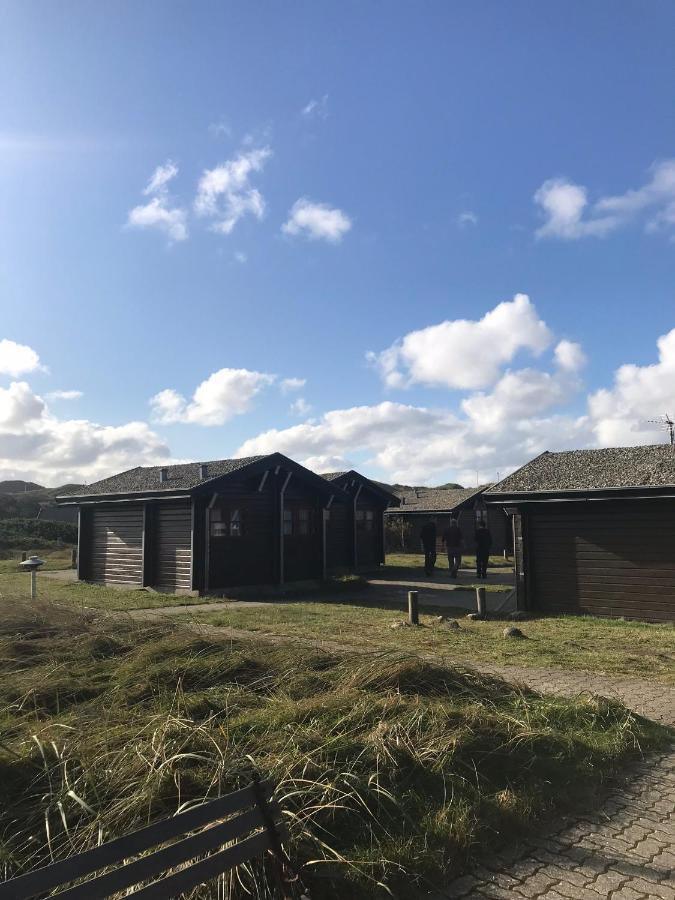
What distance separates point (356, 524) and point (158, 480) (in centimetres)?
829

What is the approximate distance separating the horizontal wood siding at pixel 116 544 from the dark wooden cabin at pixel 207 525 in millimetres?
31

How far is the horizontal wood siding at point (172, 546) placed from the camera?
18688 millimetres

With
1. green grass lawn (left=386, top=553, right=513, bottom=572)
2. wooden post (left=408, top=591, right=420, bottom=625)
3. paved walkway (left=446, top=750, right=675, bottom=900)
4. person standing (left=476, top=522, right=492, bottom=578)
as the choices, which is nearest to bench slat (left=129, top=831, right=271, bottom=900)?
paved walkway (left=446, top=750, right=675, bottom=900)

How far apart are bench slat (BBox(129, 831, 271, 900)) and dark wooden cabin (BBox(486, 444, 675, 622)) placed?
11435mm

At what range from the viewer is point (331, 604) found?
16.4m

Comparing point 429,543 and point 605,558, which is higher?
point 429,543

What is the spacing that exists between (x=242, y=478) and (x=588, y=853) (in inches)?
630

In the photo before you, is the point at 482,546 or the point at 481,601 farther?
the point at 482,546

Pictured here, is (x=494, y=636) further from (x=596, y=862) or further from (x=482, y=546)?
(x=482, y=546)

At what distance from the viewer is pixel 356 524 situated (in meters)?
26.4

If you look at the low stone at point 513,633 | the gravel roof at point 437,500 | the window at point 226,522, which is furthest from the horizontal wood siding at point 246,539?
the gravel roof at point 437,500

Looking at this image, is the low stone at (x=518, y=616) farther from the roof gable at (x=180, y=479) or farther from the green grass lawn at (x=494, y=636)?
the roof gable at (x=180, y=479)

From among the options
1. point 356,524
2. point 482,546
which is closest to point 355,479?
point 356,524

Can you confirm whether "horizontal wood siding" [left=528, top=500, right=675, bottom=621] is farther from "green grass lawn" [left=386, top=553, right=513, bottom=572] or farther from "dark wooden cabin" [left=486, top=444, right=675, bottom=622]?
"green grass lawn" [left=386, top=553, right=513, bottom=572]
